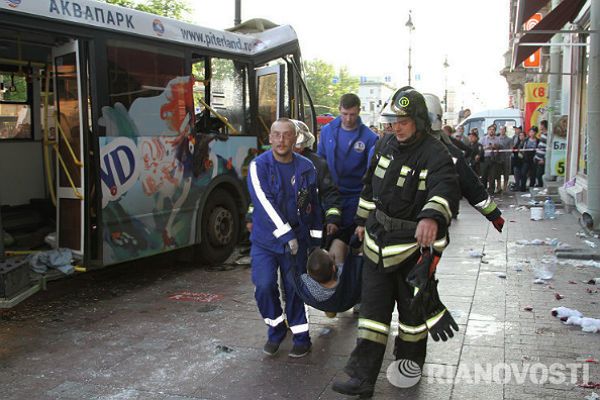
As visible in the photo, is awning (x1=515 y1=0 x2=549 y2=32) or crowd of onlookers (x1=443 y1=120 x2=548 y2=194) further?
crowd of onlookers (x1=443 y1=120 x2=548 y2=194)

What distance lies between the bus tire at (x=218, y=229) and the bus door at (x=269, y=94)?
118 cm

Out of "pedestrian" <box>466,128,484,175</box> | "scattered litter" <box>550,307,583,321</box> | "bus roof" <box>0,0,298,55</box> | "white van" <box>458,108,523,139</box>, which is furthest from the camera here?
"white van" <box>458,108,523,139</box>

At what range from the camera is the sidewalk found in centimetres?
412

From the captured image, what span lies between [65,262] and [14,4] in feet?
7.91

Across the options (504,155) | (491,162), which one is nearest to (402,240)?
(491,162)

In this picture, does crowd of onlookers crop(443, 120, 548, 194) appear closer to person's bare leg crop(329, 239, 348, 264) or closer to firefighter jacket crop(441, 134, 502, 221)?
person's bare leg crop(329, 239, 348, 264)

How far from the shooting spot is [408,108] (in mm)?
3850

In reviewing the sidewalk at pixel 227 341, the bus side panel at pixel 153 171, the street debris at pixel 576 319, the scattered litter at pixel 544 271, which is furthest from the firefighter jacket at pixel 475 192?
the bus side panel at pixel 153 171

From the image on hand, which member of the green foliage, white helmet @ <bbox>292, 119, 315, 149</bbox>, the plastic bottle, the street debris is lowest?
the street debris

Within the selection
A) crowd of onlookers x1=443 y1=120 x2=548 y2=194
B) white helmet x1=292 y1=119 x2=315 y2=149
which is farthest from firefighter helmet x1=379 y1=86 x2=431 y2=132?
crowd of onlookers x1=443 y1=120 x2=548 y2=194

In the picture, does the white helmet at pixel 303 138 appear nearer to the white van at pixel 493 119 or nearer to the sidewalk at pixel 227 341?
the sidewalk at pixel 227 341

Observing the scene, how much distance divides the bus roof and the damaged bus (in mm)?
14

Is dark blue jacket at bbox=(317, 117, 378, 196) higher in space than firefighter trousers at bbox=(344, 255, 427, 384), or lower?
higher

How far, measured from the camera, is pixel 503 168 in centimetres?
1666
